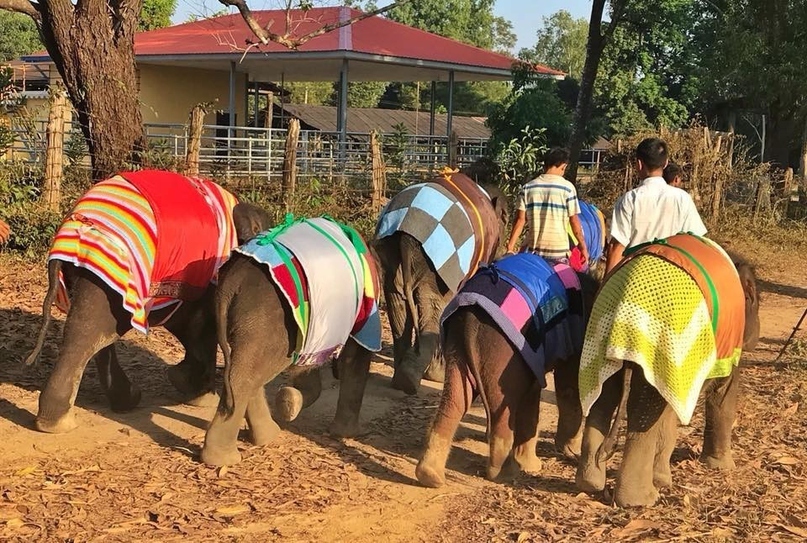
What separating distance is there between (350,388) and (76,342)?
1.66m

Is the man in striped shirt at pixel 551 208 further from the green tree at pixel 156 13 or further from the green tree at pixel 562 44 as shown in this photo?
the green tree at pixel 562 44

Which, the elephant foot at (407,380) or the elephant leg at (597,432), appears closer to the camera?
the elephant leg at (597,432)

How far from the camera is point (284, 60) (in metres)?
20.8

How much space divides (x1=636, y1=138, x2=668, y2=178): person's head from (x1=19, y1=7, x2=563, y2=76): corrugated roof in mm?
13859

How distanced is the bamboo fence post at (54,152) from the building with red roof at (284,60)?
332 inches

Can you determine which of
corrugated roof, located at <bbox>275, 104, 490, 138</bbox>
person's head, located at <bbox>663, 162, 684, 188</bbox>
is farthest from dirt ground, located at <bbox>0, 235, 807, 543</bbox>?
corrugated roof, located at <bbox>275, 104, 490, 138</bbox>

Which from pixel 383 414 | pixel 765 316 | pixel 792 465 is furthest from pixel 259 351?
pixel 765 316

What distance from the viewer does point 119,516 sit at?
14.1ft

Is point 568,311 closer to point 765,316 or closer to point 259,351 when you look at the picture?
point 259,351

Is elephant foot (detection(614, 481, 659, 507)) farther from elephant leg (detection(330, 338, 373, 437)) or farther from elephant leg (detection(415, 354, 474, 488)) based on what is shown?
elephant leg (detection(330, 338, 373, 437))

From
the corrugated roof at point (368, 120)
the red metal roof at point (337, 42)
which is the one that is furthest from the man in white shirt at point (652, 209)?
the corrugated roof at point (368, 120)

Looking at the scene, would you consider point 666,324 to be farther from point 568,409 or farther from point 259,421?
point 259,421

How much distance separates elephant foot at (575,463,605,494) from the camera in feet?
15.0

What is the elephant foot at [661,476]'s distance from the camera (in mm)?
4754
